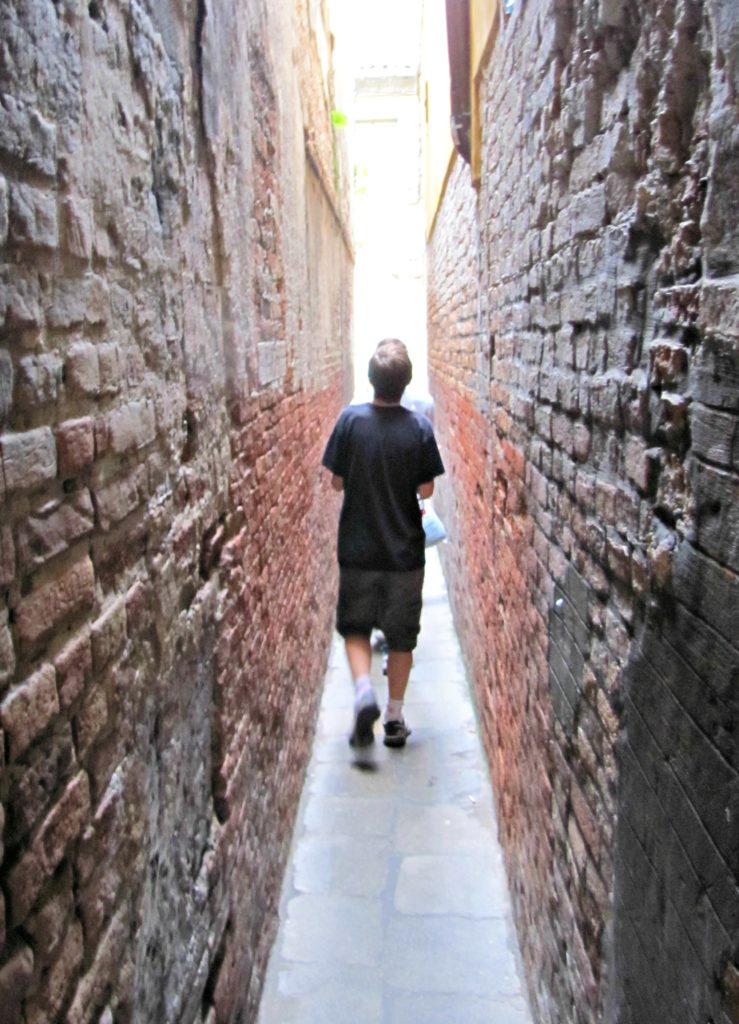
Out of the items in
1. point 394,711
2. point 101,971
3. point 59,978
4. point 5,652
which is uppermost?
point 5,652

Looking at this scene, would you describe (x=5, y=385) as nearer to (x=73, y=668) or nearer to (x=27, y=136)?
(x=27, y=136)

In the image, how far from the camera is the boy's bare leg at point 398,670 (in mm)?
4438

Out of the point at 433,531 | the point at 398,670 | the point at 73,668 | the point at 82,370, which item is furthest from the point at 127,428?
the point at 433,531

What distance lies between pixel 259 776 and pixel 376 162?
18975 millimetres

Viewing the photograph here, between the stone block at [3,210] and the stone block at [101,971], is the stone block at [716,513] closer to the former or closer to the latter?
the stone block at [3,210]

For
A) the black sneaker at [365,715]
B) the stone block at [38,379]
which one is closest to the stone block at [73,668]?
the stone block at [38,379]

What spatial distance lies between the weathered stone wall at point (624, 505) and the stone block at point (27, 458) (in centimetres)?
87

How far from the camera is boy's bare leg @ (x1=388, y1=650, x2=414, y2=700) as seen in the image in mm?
4438

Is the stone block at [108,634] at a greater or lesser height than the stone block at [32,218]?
lesser

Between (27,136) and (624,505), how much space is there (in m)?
1.11

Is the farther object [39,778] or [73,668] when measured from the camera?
[73,668]

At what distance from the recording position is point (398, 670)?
4.45 m

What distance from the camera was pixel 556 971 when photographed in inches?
88.4

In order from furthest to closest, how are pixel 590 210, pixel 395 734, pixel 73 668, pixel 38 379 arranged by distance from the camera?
pixel 395 734, pixel 590 210, pixel 73 668, pixel 38 379
